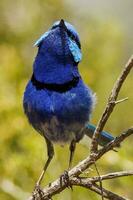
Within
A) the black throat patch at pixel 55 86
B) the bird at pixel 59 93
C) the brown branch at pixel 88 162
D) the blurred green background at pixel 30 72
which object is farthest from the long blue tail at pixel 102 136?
the brown branch at pixel 88 162

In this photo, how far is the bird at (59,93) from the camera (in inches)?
133

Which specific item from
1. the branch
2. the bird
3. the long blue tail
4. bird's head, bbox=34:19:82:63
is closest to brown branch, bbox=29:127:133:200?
the branch

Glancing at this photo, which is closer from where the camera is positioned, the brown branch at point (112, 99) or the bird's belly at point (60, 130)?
the brown branch at point (112, 99)

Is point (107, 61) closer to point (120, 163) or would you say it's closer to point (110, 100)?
point (120, 163)

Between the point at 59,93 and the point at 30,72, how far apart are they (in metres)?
1.92

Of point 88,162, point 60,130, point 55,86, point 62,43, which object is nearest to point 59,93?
point 55,86

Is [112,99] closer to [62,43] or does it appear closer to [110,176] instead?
[110,176]

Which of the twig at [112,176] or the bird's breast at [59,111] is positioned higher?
the bird's breast at [59,111]

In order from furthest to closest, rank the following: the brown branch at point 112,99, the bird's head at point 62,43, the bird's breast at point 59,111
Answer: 1. the bird's head at point 62,43
2. the bird's breast at point 59,111
3. the brown branch at point 112,99

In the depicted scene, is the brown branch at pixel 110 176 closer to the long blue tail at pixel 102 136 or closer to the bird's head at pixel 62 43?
the long blue tail at pixel 102 136

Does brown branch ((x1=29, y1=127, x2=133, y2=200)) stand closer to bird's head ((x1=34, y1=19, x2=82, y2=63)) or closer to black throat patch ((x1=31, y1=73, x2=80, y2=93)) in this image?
black throat patch ((x1=31, y1=73, x2=80, y2=93))

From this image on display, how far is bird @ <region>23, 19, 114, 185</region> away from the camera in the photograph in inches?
133

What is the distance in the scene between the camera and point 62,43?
3.55m

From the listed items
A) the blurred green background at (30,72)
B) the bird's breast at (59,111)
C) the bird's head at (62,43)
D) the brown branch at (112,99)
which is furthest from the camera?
the blurred green background at (30,72)
